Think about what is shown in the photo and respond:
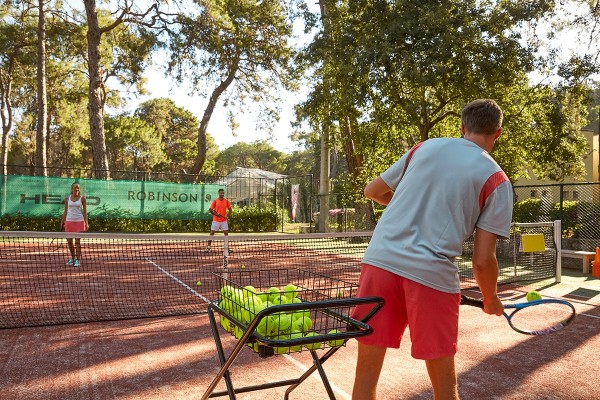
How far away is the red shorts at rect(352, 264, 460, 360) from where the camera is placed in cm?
234

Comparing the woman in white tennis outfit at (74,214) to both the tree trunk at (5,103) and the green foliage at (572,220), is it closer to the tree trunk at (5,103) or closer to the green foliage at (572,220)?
the green foliage at (572,220)

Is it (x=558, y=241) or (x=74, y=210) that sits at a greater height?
(x=74, y=210)

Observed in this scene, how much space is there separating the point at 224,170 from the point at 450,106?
64.2m

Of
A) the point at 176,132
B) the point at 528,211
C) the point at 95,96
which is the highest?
the point at 176,132

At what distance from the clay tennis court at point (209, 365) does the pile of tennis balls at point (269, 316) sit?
5.31ft

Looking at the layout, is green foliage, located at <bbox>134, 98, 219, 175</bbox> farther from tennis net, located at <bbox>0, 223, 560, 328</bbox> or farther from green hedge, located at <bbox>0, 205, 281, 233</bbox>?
tennis net, located at <bbox>0, 223, 560, 328</bbox>

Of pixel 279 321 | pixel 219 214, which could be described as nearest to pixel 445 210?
pixel 279 321

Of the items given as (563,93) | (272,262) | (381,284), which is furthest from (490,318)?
(563,93)

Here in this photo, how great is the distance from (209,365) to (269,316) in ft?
8.78

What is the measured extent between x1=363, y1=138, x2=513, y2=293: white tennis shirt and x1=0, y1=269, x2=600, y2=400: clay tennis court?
212 cm

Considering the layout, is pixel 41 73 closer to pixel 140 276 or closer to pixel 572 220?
pixel 140 276

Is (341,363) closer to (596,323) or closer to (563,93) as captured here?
(596,323)

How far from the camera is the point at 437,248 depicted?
92.2 inches

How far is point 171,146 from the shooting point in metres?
61.6
